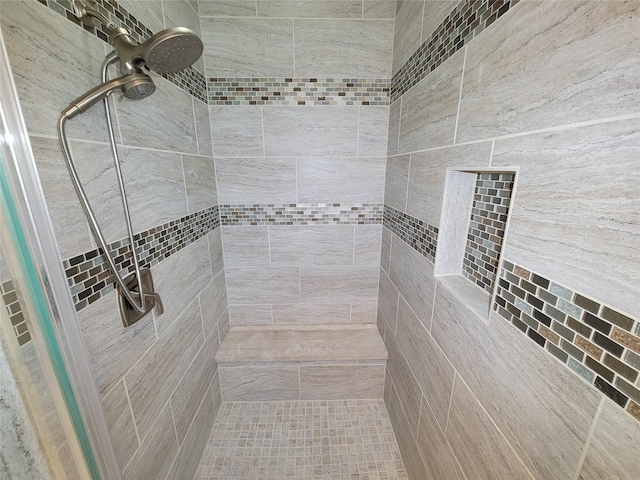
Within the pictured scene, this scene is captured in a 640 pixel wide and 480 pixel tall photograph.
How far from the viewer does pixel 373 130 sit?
1.52 meters

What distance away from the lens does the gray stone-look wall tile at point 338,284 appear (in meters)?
1.73

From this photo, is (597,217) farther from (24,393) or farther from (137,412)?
(137,412)

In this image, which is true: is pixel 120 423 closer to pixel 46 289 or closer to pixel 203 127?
pixel 46 289

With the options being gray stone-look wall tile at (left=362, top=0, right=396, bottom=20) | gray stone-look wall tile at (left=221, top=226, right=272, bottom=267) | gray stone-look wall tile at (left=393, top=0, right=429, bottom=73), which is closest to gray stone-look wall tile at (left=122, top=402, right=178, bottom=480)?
gray stone-look wall tile at (left=221, top=226, right=272, bottom=267)

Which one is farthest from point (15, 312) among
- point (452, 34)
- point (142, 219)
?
point (452, 34)

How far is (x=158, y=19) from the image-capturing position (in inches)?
40.3

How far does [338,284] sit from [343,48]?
1.42m

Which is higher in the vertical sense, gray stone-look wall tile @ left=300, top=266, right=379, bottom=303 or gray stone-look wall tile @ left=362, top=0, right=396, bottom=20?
gray stone-look wall tile @ left=362, top=0, right=396, bottom=20

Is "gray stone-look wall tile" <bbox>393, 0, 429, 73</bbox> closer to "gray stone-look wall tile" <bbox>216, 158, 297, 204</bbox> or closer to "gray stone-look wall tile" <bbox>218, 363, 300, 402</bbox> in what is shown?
"gray stone-look wall tile" <bbox>216, 158, 297, 204</bbox>

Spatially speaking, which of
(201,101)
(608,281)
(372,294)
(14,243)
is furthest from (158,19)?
(372,294)

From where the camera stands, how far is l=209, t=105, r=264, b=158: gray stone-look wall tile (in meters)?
1.47

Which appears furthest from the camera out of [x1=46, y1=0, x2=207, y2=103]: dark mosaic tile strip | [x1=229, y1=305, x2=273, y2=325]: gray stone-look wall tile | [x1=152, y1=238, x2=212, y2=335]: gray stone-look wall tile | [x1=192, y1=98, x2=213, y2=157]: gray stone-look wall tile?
[x1=229, y1=305, x2=273, y2=325]: gray stone-look wall tile

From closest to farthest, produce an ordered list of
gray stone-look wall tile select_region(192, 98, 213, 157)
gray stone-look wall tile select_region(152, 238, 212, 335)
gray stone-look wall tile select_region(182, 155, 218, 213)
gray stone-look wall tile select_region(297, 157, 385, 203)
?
gray stone-look wall tile select_region(152, 238, 212, 335) < gray stone-look wall tile select_region(182, 155, 218, 213) < gray stone-look wall tile select_region(192, 98, 213, 157) < gray stone-look wall tile select_region(297, 157, 385, 203)

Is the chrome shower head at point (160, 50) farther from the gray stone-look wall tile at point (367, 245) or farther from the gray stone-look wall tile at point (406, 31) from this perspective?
the gray stone-look wall tile at point (367, 245)
